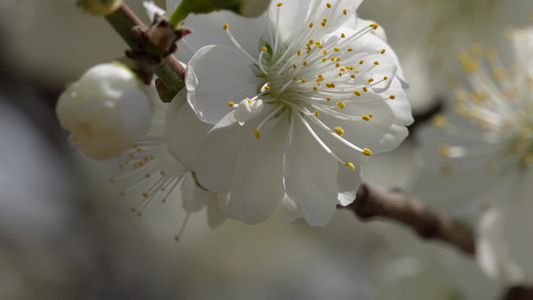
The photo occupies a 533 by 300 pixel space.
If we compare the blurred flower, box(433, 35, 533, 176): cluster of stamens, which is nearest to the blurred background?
the blurred flower

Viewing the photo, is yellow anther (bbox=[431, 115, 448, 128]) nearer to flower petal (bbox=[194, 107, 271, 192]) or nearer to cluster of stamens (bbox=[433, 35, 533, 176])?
cluster of stamens (bbox=[433, 35, 533, 176])

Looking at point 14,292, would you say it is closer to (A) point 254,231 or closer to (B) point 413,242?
(A) point 254,231

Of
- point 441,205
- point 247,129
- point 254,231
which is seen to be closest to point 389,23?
point 441,205

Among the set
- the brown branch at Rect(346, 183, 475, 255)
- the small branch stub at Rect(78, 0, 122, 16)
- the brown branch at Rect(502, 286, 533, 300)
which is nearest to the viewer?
the small branch stub at Rect(78, 0, 122, 16)

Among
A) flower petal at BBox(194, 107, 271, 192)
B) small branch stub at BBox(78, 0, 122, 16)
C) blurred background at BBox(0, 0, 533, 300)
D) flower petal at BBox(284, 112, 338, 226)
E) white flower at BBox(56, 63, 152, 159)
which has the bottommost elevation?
blurred background at BBox(0, 0, 533, 300)

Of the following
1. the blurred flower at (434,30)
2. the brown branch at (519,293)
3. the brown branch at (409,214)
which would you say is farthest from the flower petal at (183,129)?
the blurred flower at (434,30)

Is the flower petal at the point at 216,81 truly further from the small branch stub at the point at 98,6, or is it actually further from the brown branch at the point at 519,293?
the brown branch at the point at 519,293
